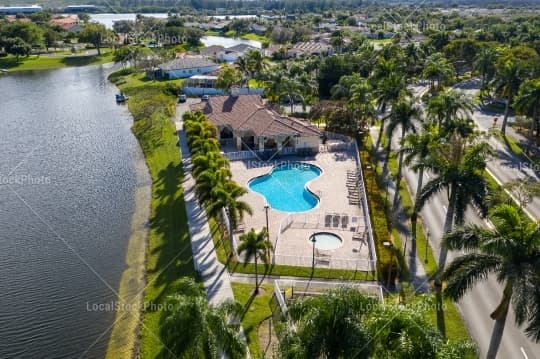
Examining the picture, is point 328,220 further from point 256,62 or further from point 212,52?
point 212,52

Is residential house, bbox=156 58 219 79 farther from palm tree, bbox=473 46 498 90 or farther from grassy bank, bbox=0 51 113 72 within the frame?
palm tree, bbox=473 46 498 90

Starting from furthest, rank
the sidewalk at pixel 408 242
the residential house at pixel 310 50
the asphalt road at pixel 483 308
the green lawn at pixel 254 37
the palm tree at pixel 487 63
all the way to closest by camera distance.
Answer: the green lawn at pixel 254 37 → the residential house at pixel 310 50 → the palm tree at pixel 487 63 → the sidewalk at pixel 408 242 → the asphalt road at pixel 483 308

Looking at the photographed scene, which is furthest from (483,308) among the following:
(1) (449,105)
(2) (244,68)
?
(2) (244,68)

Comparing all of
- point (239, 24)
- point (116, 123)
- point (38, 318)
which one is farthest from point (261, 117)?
point (239, 24)

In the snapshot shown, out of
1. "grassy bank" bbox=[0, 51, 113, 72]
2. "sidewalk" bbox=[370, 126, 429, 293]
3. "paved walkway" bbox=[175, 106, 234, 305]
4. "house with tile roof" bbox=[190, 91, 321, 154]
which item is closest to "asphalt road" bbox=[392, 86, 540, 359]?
"sidewalk" bbox=[370, 126, 429, 293]

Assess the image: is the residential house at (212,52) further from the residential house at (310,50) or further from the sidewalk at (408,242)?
the sidewalk at (408,242)

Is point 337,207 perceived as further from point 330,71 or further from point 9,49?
point 9,49

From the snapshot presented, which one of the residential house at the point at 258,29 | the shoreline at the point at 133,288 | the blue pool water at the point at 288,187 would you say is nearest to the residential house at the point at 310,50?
the residential house at the point at 258,29
